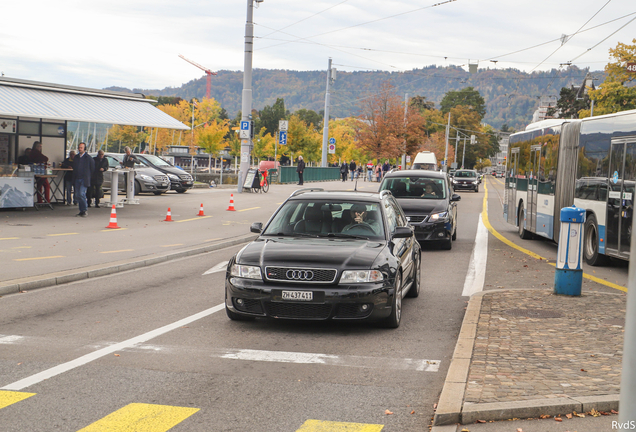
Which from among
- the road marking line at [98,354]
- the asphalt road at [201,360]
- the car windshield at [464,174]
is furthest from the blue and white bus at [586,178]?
the car windshield at [464,174]

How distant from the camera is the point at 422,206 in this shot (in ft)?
53.7

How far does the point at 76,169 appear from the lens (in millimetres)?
21078

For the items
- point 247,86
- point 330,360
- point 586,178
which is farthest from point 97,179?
point 330,360

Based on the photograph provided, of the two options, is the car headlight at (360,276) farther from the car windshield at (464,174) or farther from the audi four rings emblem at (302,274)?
the car windshield at (464,174)

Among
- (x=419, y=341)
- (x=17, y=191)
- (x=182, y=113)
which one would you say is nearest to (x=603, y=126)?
(x=419, y=341)

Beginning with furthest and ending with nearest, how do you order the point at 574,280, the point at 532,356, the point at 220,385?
the point at 574,280, the point at 532,356, the point at 220,385

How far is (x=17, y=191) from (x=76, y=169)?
2.03 metres

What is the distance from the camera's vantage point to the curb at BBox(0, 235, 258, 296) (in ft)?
33.4

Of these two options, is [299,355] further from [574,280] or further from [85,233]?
[85,233]

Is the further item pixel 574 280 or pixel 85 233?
pixel 85 233

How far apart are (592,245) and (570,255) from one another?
5207 millimetres

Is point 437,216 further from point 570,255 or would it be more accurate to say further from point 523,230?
point 570,255

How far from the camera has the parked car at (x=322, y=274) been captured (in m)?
7.57

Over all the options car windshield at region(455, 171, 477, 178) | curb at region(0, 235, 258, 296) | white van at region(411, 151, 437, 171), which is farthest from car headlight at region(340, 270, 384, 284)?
car windshield at region(455, 171, 477, 178)
